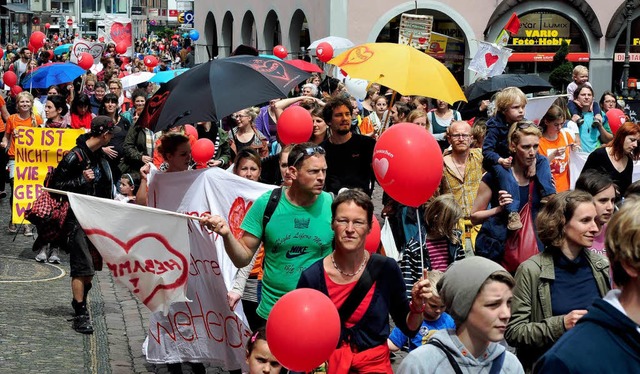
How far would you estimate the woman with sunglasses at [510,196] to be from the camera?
24.7 ft

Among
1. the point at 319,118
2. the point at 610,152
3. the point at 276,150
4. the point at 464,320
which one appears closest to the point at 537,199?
the point at 610,152

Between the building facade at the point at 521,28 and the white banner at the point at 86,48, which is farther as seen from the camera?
the building facade at the point at 521,28

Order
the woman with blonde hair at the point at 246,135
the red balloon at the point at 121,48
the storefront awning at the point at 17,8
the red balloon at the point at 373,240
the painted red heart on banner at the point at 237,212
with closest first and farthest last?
the red balloon at the point at 373,240 < the painted red heart on banner at the point at 237,212 < the woman with blonde hair at the point at 246,135 < the red balloon at the point at 121,48 < the storefront awning at the point at 17,8

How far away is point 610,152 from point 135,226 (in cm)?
386

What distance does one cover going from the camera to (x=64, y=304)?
1071 cm

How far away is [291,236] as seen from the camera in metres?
6.54

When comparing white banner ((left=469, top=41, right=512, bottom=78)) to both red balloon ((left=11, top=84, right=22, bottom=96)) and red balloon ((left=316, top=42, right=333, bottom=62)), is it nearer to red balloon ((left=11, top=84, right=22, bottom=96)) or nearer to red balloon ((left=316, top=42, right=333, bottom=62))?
red balloon ((left=316, top=42, right=333, bottom=62))

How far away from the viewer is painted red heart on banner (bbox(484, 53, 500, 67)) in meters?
16.8

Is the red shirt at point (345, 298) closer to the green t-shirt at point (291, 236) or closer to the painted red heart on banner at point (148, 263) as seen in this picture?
the green t-shirt at point (291, 236)

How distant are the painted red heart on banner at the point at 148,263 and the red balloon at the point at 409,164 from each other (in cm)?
149

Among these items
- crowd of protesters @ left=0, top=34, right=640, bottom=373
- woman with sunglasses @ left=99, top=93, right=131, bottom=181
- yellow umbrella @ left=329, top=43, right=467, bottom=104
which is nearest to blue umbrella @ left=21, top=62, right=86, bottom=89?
woman with sunglasses @ left=99, top=93, right=131, bottom=181

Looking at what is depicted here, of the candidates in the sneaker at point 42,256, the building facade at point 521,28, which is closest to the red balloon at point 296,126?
the sneaker at point 42,256

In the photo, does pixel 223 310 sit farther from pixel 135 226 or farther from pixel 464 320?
pixel 464 320

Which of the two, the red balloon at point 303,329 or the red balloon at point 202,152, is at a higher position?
the red balloon at point 202,152
